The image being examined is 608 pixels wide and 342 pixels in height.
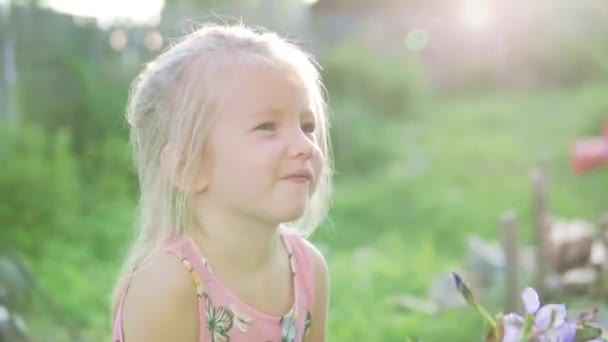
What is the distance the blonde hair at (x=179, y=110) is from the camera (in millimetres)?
1453

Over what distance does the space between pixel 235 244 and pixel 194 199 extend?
0.27ft

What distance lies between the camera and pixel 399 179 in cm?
522

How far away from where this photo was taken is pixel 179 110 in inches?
57.4

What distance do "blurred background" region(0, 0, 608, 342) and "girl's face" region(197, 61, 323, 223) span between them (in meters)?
2.23

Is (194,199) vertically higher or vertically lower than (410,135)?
lower

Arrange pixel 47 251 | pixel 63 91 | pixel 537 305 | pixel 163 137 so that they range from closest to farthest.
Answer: pixel 537 305, pixel 163 137, pixel 47 251, pixel 63 91

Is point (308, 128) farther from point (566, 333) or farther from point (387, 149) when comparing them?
Answer: point (387, 149)

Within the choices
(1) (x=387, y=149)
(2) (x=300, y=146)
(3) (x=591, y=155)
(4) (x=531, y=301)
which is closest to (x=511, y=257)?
(3) (x=591, y=155)

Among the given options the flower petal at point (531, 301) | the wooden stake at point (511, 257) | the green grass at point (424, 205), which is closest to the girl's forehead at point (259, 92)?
the flower petal at point (531, 301)

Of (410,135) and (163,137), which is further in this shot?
(410,135)

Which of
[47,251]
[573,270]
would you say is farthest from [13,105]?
[573,270]

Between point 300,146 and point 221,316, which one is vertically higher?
point 300,146

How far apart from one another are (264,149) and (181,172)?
5.2 inches

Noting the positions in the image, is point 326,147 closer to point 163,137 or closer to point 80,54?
point 163,137
